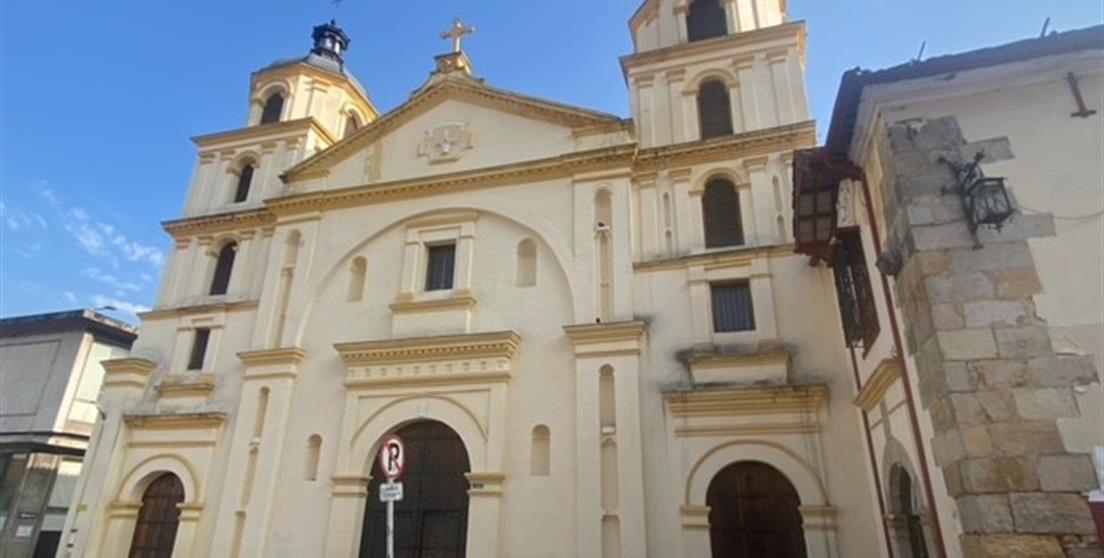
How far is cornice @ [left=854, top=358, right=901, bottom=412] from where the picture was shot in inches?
288

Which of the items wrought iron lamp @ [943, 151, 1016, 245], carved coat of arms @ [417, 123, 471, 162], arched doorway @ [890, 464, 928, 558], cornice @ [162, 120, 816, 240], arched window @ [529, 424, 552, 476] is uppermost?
carved coat of arms @ [417, 123, 471, 162]

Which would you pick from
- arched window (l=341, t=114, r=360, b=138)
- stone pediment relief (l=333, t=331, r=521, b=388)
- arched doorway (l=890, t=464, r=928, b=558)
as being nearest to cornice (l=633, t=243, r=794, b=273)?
stone pediment relief (l=333, t=331, r=521, b=388)

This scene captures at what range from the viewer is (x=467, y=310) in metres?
13.1

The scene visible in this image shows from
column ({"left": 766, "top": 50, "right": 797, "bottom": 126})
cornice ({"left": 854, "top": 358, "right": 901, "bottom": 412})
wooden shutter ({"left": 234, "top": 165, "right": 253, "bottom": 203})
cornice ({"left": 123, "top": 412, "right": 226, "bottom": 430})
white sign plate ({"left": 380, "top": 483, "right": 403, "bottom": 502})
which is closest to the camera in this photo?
white sign plate ({"left": 380, "top": 483, "right": 403, "bottom": 502})

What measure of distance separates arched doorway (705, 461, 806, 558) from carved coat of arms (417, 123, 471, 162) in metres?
9.28

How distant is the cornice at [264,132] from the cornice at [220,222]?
257 centimetres

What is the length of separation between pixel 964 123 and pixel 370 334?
11243 mm

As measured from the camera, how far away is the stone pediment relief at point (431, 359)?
12.3m

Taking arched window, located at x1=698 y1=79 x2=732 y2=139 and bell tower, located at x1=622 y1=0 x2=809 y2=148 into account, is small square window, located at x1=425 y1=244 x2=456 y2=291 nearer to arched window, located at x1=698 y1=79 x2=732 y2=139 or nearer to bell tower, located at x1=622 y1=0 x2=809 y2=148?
bell tower, located at x1=622 y1=0 x2=809 y2=148

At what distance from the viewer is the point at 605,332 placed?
38.9 ft

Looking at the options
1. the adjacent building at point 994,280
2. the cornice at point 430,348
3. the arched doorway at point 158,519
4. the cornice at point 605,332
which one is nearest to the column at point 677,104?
the cornice at point 605,332

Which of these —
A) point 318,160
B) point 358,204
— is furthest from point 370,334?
point 318,160

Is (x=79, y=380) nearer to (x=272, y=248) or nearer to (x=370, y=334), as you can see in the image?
(x=272, y=248)

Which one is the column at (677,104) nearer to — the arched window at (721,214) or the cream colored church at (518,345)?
the cream colored church at (518,345)
